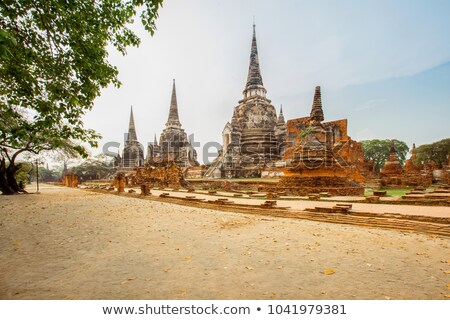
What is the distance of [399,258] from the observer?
322 centimetres

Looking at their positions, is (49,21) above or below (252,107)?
below

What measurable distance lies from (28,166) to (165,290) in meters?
28.4

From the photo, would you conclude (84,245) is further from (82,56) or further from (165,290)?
(82,56)

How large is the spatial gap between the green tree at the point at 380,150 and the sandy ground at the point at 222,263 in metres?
47.3

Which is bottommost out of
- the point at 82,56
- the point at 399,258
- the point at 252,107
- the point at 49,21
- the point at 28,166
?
the point at 399,258

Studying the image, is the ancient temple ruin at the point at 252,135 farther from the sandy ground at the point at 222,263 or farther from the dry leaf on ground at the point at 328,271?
the dry leaf on ground at the point at 328,271

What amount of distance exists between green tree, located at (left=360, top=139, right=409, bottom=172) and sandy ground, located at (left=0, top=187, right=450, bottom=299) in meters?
47.3

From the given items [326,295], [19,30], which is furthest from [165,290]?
[19,30]

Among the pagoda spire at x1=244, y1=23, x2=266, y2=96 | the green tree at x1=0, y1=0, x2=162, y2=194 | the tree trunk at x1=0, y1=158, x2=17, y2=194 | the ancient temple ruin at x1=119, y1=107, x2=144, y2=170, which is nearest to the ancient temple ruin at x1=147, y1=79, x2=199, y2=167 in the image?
the ancient temple ruin at x1=119, y1=107, x2=144, y2=170

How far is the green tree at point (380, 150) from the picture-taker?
43750 millimetres

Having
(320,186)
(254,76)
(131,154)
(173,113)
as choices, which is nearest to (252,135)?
(254,76)

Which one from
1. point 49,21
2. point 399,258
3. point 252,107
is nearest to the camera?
point 399,258

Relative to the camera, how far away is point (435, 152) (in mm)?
35250

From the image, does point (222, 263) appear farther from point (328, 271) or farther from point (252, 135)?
point (252, 135)
